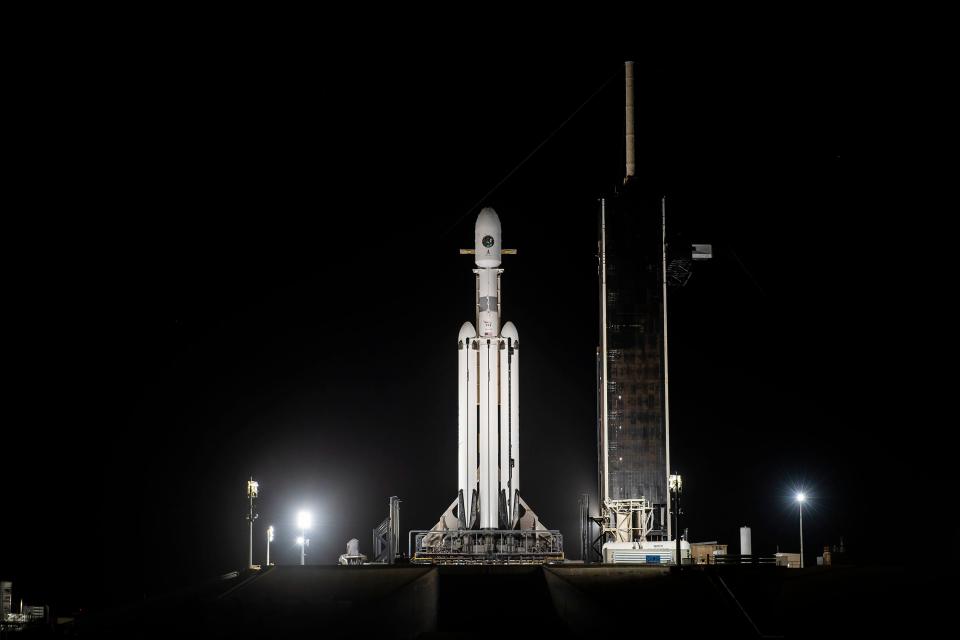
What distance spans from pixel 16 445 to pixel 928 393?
3383cm

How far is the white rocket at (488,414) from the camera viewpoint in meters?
29.9

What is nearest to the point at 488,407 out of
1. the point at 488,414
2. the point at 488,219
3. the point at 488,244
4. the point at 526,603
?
the point at 488,414

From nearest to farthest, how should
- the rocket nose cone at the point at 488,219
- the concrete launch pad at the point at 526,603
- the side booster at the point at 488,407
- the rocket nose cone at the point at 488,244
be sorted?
1. the concrete launch pad at the point at 526,603
2. the side booster at the point at 488,407
3. the rocket nose cone at the point at 488,244
4. the rocket nose cone at the point at 488,219

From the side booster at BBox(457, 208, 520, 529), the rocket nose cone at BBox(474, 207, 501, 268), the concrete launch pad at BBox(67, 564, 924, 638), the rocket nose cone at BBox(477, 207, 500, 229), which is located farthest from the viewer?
the rocket nose cone at BBox(477, 207, 500, 229)

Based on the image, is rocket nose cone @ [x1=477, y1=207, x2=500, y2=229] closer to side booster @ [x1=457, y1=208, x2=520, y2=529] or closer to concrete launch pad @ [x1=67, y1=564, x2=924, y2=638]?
side booster @ [x1=457, y1=208, x2=520, y2=529]

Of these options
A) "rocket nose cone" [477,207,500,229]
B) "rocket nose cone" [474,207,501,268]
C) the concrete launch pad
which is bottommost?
the concrete launch pad

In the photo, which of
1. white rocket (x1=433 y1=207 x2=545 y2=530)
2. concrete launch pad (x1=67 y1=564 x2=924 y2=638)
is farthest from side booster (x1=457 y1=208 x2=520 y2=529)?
concrete launch pad (x1=67 y1=564 x2=924 y2=638)

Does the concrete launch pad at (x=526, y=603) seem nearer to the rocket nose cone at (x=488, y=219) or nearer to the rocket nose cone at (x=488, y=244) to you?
the rocket nose cone at (x=488, y=244)

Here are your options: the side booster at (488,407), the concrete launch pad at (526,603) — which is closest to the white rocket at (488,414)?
the side booster at (488,407)

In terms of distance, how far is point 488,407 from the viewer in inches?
1194

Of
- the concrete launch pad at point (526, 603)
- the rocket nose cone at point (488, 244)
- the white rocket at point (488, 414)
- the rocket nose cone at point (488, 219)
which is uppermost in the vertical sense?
the rocket nose cone at point (488, 219)

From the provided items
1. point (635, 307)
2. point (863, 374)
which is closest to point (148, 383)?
point (635, 307)

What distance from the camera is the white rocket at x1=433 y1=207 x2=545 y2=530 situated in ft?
98.2

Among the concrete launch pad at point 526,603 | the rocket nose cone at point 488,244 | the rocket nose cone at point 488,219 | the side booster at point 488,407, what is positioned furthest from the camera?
the rocket nose cone at point 488,219
